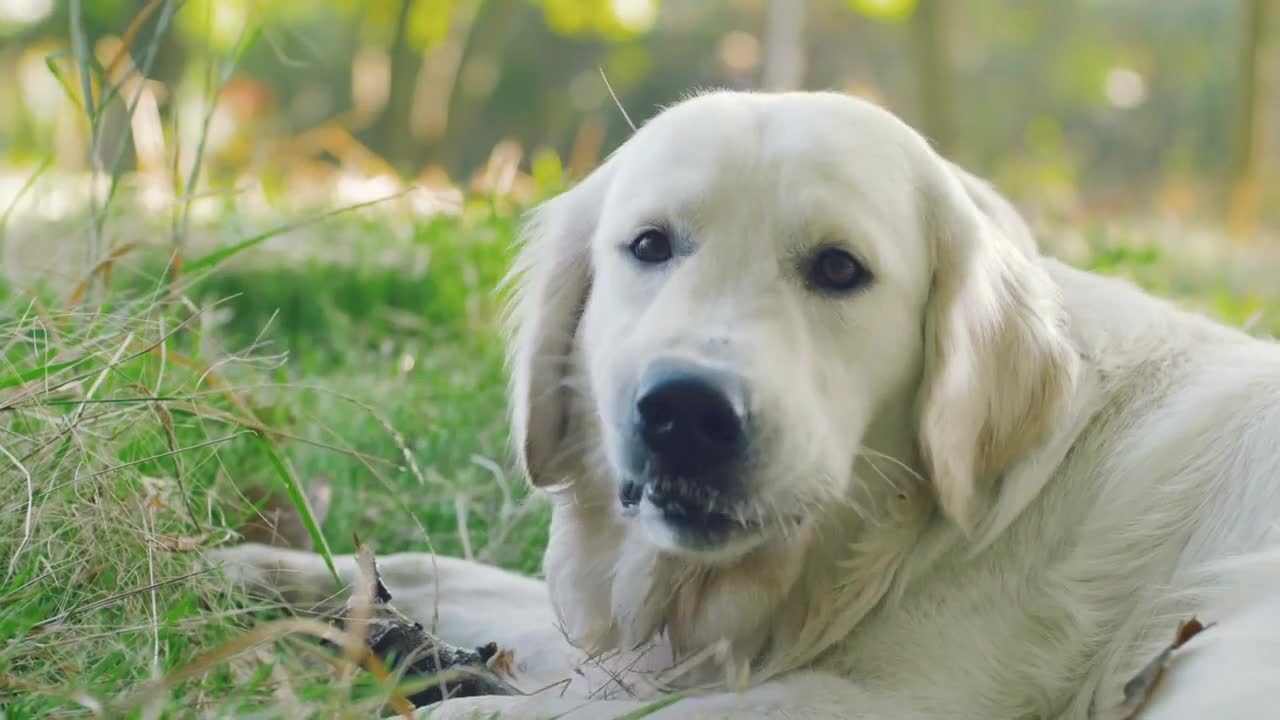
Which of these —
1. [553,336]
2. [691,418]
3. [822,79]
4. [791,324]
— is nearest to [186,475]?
[553,336]

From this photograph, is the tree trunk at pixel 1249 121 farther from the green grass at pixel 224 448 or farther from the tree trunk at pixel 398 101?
the tree trunk at pixel 398 101

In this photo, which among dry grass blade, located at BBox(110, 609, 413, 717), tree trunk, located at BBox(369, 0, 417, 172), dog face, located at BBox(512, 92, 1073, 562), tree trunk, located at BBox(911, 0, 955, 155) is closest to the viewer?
dry grass blade, located at BBox(110, 609, 413, 717)

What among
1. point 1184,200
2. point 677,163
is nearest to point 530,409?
point 677,163

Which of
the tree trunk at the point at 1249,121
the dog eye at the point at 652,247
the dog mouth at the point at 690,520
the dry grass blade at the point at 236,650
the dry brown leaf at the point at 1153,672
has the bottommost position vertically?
the dry grass blade at the point at 236,650

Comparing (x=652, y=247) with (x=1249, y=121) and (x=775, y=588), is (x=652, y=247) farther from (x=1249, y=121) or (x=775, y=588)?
(x=1249, y=121)

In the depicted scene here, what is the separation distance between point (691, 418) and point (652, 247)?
506mm

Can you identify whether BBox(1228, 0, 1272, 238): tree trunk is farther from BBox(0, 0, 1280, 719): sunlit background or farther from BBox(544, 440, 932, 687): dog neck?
BBox(544, 440, 932, 687): dog neck

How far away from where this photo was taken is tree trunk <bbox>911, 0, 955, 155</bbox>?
11.5 meters

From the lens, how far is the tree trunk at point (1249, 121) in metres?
11.7

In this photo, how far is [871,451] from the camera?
2.51m

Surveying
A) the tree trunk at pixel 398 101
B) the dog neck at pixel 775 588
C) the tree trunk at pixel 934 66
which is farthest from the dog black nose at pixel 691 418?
the tree trunk at pixel 398 101

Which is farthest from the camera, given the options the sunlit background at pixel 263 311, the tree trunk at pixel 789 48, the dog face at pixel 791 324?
the tree trunk at pixel 789 48

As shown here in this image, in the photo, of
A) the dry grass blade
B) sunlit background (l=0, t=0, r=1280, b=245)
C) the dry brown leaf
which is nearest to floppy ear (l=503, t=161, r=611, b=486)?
the dry grass blade

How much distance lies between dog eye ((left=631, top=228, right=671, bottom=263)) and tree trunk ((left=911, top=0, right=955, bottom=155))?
9.28 m
